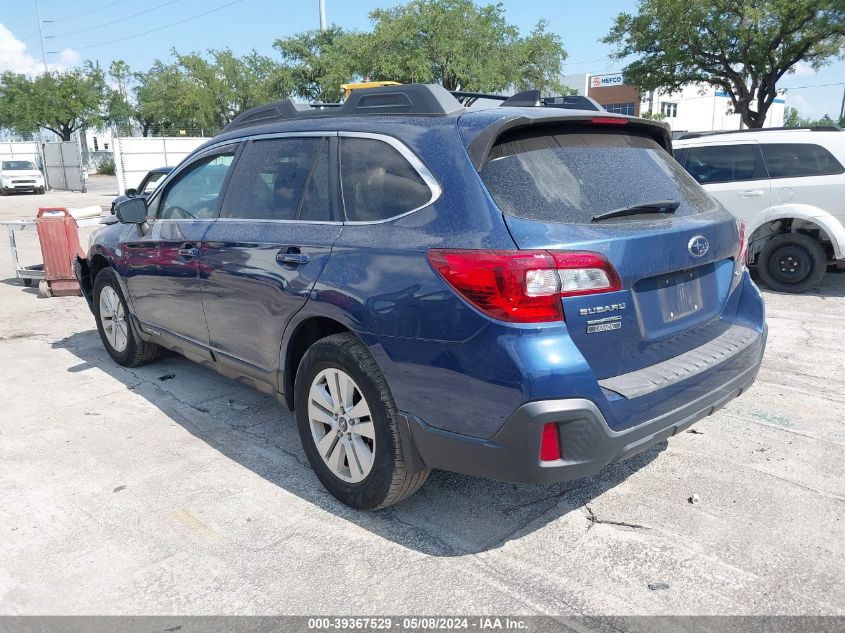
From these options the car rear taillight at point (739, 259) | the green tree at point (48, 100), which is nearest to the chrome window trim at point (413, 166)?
the car rear taillight at point (739, 259)

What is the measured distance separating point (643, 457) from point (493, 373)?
1.72 metres

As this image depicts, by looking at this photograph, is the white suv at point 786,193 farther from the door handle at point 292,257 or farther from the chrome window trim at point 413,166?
the door handle at point 292,257

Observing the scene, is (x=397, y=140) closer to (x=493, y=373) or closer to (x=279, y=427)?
(x=493, y=373)

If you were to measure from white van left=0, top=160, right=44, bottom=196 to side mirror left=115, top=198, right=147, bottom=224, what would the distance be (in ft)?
110

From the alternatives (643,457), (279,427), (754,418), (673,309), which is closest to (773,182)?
(754,418)

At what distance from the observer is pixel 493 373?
2463 mm

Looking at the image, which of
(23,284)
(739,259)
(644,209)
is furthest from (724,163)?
(23,284)

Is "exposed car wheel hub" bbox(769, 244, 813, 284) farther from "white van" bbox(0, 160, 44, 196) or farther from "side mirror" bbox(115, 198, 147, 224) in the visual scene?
"white van" bbox(0, 160, 44, 196)

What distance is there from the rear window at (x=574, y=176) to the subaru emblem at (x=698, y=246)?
154 millimetres

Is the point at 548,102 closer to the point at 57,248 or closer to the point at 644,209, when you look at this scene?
the point at 644,209

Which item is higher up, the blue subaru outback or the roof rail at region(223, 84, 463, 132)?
the roof rail at region(223, 84, 463, 132)

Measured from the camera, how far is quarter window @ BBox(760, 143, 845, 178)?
290 inches

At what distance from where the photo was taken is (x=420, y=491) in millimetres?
3463

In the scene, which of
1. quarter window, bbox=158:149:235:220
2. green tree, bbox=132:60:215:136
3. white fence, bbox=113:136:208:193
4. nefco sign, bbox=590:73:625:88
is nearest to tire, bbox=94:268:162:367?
quarter window, bbox=158:149:235:220
